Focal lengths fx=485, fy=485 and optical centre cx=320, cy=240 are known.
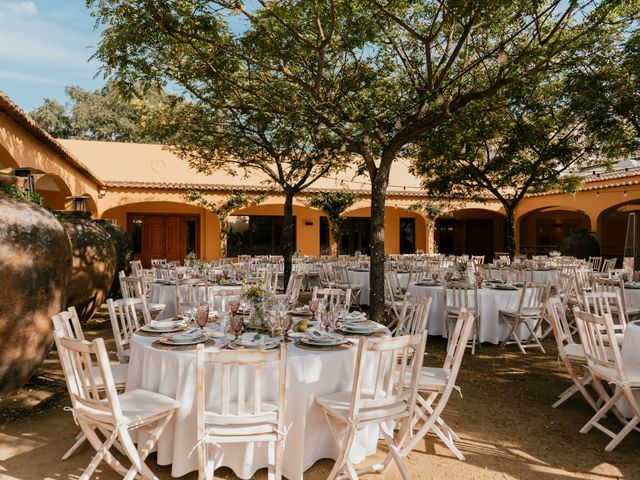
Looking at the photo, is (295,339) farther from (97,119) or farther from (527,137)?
(97,119)

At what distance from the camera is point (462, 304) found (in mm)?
6578

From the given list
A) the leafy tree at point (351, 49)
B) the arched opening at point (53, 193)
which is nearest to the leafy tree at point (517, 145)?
the leafy tree at point (351, 49)

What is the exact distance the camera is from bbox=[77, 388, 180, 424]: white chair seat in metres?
2.71

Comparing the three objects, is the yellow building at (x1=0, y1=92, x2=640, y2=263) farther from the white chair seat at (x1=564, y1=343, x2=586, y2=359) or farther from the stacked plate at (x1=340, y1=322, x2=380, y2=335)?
the white chair seat at (x1=564, y1=343, x2=586, y2=359)

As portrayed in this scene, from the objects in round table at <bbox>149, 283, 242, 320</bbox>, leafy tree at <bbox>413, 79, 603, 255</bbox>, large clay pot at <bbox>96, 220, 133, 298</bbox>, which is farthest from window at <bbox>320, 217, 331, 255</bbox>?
round table at <bbox>149, 283, 242, 320</bbox>

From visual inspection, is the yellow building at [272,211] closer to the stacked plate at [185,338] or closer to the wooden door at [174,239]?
the wooden door at [174,239]

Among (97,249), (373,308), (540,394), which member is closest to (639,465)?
(540,394)

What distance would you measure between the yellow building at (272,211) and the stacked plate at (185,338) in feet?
32.9

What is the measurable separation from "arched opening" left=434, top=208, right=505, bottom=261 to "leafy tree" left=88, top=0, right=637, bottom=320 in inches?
577

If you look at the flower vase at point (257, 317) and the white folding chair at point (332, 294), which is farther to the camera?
the white folding chair at point (332, 294)

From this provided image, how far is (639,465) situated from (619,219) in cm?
1938

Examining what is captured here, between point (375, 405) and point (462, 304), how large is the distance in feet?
13.3

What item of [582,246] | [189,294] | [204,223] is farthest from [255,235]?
[189,294]

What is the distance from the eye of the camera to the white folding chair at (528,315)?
6.36 meters
